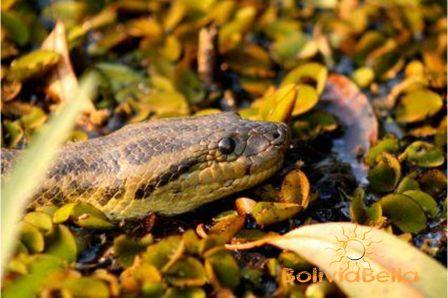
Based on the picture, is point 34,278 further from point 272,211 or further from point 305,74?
point 305,74

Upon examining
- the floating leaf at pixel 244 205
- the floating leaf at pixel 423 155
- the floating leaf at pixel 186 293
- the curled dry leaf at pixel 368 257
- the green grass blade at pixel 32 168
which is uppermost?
the green grass blade at pixel 32 168

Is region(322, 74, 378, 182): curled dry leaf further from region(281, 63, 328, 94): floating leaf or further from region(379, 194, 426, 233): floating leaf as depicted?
region(379, 194, 426, 233): floating leaf

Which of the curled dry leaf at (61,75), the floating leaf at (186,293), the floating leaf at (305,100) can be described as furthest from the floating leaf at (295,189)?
the curled dry leaf at (61,75)

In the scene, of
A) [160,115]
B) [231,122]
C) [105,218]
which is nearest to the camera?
A: [105,218]

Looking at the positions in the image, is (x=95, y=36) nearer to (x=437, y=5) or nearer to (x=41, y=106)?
(x=41, y=106)

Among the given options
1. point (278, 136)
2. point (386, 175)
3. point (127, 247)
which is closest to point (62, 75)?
point (278, 136)

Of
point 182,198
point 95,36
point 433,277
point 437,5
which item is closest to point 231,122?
point 182,198

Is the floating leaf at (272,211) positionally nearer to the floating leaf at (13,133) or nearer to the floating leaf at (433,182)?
the floating leaf at (433,182)
